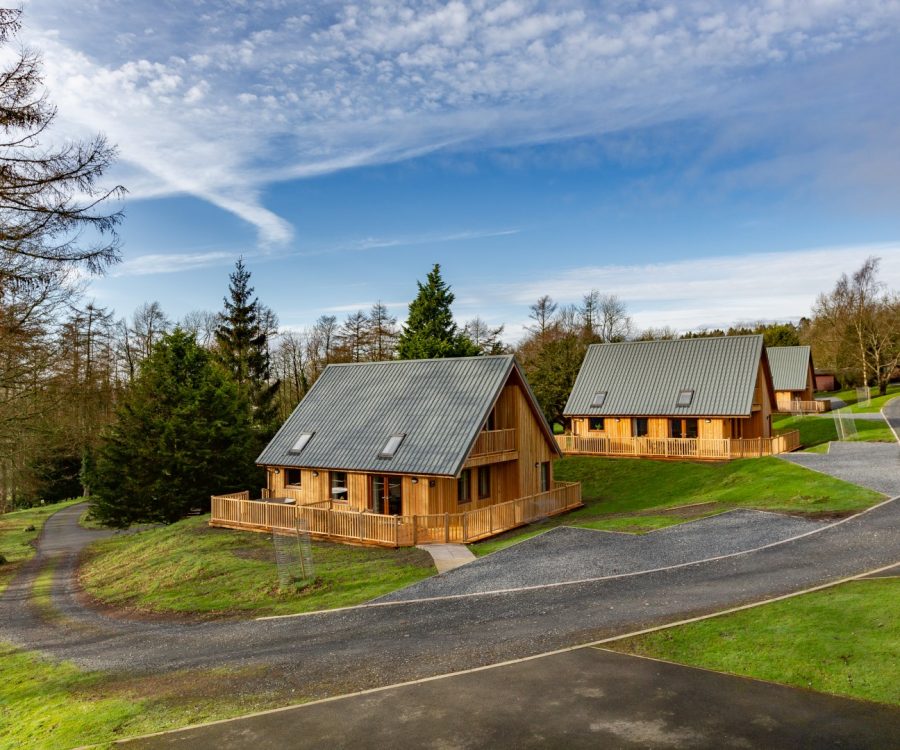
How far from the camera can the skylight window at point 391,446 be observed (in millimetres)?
25234

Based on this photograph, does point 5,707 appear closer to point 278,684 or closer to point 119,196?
point 278,684

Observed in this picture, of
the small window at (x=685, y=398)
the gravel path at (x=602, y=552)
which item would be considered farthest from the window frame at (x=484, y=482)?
the small window at (x=685, y=398)

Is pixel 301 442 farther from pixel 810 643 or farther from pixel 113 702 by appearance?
pixel 810 643

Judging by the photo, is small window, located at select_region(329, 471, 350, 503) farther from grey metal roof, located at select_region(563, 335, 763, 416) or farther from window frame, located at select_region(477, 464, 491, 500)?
grey metal roof, located at select_region(563, 335, 763, 416)

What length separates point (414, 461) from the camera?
960 inches

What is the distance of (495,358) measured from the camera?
2750 cm

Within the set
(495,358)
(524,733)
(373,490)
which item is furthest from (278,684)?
(495,358)

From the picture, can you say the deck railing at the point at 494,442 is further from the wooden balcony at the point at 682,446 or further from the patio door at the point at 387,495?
the wooden balcony at the point at 682,446

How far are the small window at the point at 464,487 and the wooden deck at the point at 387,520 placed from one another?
1950mm

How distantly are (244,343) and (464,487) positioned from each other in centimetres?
3084

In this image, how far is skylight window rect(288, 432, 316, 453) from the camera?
28564 mm

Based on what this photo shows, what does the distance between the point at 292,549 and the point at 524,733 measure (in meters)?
13.7

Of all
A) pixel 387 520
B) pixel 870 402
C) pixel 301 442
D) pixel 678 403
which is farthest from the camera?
pixel 870 402

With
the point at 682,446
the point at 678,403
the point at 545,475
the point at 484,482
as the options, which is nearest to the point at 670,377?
the point at 678,403
